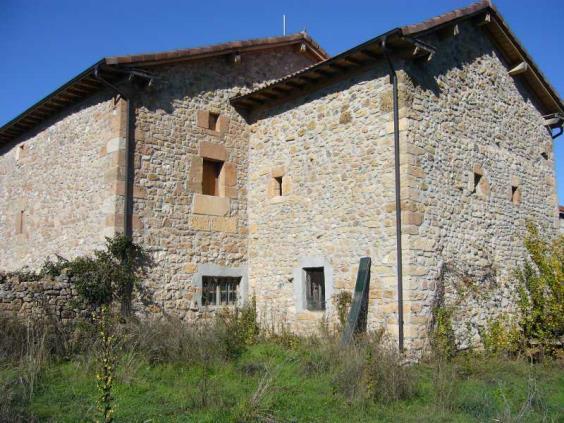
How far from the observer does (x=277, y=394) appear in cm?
702

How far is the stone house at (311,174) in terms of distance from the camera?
32.0ft

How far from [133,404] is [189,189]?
5.74 metres

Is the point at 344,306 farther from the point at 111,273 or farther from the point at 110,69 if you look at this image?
the point at 110,69

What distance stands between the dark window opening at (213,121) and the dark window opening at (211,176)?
2.46ft

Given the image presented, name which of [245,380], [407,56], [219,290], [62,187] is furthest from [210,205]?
[407,56]

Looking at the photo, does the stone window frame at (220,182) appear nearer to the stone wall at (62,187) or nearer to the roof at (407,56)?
the roof at (407,56)

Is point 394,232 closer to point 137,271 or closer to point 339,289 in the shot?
point 339,289

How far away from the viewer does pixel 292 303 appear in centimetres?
1111

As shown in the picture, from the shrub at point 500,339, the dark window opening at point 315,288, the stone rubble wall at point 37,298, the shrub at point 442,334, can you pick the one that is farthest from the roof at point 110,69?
the shrub at point 500,339

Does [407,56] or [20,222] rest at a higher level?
[407,56]

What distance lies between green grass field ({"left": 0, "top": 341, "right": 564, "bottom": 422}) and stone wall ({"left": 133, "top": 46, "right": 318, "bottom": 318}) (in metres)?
2.80

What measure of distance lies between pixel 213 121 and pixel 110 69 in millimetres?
2611

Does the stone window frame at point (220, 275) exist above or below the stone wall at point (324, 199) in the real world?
below

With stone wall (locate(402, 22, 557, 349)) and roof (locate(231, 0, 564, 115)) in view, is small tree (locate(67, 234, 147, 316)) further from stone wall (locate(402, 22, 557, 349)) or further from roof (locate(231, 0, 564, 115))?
stone wall (locate(402, 22, 557, 349))
